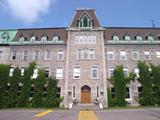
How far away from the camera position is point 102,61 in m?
30.0

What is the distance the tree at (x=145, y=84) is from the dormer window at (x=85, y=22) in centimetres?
1148

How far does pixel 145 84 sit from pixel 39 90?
1686 centimetres

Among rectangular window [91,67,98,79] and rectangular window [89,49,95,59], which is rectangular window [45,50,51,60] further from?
rectangular window [91,67,98,79]

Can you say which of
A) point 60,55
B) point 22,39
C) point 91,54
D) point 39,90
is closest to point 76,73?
point 91,54

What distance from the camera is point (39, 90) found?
27859 millimetres

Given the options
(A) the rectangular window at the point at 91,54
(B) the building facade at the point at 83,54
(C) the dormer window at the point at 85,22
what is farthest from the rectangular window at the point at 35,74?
(C) the dormer window at the point at 85,22

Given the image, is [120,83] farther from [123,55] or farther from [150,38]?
[150,38]

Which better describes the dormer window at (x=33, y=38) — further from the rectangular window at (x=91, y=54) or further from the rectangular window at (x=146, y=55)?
the rectangular window at (x=146, y=55)

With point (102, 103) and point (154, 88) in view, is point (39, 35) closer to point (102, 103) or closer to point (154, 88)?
point (102, 103)

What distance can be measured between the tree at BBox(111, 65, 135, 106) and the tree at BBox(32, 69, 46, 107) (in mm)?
11434

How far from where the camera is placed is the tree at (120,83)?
27.6 m

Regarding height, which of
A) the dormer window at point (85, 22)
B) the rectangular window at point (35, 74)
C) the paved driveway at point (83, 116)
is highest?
the dormer window at point (85, 22)

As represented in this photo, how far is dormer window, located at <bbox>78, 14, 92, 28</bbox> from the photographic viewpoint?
3256cm

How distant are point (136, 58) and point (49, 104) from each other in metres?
17.1
